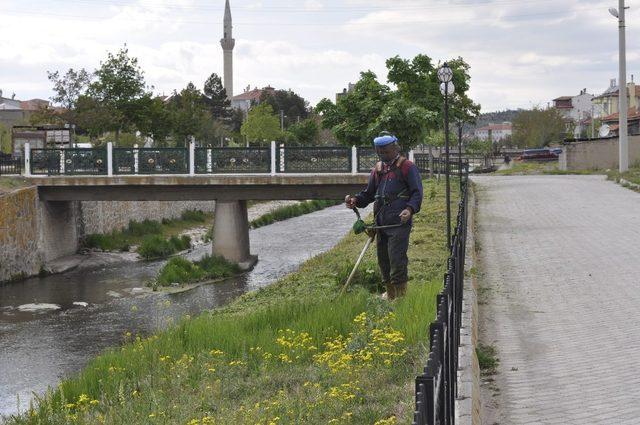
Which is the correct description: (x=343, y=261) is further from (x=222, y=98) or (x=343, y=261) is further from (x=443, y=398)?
(x=222, y=98)

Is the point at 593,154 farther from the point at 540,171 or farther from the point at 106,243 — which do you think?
the point at 106,243

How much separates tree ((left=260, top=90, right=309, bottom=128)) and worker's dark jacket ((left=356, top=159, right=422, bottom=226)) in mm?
98142

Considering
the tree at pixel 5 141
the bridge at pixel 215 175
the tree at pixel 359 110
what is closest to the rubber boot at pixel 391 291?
the bridge at pixel 215 175

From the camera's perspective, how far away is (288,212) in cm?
4800

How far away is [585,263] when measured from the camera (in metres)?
14.5

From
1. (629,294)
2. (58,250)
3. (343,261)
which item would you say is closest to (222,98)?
(58,250)

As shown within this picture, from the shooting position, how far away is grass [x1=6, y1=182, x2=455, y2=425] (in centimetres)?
749

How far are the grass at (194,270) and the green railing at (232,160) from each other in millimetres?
2975

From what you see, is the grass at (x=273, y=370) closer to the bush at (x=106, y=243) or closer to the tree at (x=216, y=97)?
the bush at (x=106, y=243)

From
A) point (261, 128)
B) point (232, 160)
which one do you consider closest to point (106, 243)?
point (232, 160)

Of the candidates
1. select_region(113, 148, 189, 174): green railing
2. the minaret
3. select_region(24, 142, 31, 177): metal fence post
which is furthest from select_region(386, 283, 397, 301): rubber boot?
the minaret

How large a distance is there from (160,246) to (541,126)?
2578 inches

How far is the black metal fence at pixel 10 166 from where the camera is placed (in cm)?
3099

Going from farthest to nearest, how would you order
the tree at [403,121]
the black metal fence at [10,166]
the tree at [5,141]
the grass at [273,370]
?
the tree at [5,141], the tree at [403,121], the black metal fence at [10,166], the grass at [273,370]
